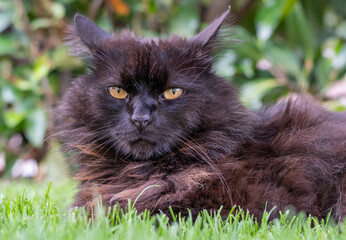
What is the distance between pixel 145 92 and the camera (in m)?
2.07

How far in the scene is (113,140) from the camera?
215 cm

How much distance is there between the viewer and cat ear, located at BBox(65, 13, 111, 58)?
2.32 meters

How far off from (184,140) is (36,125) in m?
2.87

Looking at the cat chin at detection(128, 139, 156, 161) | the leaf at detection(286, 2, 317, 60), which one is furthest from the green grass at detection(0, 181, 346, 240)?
the leaf at detection(286, 2, 317, 60)

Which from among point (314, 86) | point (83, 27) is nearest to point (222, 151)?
point (83, 27)

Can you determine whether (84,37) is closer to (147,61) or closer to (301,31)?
(147,61)

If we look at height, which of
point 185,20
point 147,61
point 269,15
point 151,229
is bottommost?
point 151,229

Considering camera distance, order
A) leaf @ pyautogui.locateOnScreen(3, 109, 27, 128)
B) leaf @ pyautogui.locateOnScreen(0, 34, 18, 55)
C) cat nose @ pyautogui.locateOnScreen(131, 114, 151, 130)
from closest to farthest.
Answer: cat nose @ pyautogui.locateOnScreen(131, 114, 151, 130) < leaf @ pyautogui.locateOnScreen(3, 109, 27, 128) < leaf @ pyautogui.locateOnScreen(0, 34, 18, 55)

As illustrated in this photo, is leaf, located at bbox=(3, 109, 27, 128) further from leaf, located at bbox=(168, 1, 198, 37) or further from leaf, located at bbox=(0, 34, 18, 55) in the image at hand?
leaf, located at bbox=(168, 1, 198, 37)

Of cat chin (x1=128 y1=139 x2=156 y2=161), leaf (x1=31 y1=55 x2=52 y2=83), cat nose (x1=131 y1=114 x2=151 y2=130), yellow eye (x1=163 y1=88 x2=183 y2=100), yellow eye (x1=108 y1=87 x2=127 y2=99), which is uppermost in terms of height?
leaf (x1=31 y1=55 x2=52 y2=83)

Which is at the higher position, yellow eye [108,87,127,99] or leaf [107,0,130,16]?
leaf [107,0,130,16]

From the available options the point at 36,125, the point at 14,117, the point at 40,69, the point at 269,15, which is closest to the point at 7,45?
the point at 40,69

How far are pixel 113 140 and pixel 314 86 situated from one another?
3.16 meters

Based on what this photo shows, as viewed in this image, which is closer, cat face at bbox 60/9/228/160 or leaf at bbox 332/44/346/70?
cat face at bbox 60/9/228/160
